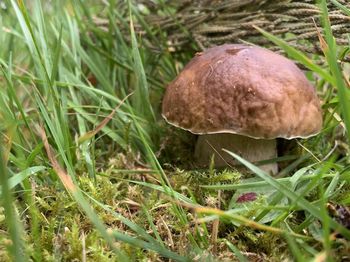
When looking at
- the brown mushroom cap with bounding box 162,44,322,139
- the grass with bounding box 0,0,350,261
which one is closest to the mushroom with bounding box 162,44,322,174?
the brown mushroom cap with bounding box 162,44,322,139

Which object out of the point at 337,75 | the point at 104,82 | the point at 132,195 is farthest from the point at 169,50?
the point at 337,75

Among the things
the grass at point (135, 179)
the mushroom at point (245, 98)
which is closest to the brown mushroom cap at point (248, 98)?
the mushroom at point (245, 98)

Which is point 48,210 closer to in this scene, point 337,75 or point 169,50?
point 337,75

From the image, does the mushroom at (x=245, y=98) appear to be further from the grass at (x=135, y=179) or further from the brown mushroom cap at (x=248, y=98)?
the grass at (x=135, y=179)

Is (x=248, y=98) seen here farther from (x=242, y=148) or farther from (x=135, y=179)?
(x=135, y=179)

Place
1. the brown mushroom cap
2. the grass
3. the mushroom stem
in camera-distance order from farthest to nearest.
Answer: the mushroom stem, the brown mushroom cap, the grass

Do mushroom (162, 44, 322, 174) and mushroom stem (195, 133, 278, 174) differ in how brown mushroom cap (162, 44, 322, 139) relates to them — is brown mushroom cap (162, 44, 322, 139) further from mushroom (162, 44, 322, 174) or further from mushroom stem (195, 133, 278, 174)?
mushroom stem (195, 133, 278, 174)
